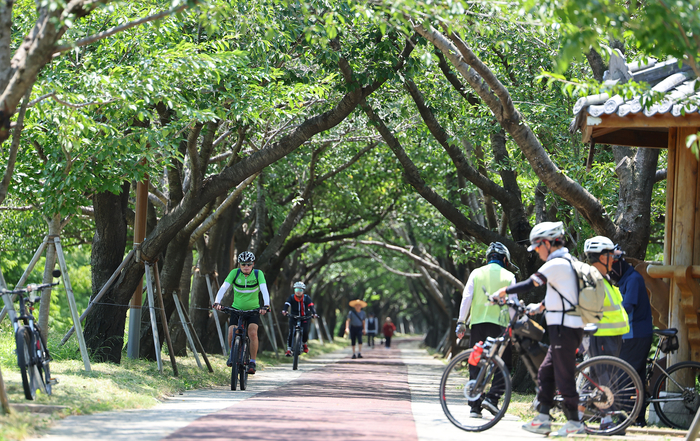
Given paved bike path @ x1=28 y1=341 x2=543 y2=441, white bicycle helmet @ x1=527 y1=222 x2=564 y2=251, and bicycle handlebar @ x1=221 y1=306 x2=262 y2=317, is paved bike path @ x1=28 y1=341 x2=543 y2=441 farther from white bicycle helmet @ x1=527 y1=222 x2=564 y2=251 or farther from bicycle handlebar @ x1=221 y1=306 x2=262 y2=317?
white bicycle helmet @ x1=527 y1=222 x2=564 y2=251

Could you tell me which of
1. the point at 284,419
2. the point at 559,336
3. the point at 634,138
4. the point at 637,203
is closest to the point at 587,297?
the point at 559,336

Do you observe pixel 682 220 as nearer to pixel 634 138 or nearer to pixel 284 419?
pixel 634 138

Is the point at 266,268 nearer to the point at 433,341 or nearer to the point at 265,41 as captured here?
the point at 265,41

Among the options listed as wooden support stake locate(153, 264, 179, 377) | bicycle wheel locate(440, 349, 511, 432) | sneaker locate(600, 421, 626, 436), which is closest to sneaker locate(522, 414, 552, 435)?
bicycle wheel locate(440, 349, 511, 432)

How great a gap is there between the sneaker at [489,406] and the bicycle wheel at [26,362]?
13.9 ft

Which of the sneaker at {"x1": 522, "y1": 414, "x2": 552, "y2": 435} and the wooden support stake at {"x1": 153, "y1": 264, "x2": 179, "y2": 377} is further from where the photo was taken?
the wooden support stake at {"x1": 153, "y1": 264, "x2": 179, "y2": 377}

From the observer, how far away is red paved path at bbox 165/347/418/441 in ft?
21.1

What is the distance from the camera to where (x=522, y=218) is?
14.2 meters

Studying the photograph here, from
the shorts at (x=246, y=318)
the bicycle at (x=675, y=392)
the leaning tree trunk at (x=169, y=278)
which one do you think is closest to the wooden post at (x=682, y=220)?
the bicycle at (x=675, y=392)

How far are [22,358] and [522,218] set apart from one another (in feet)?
30.4

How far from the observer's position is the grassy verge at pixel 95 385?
6.59 metres

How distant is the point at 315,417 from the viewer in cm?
775

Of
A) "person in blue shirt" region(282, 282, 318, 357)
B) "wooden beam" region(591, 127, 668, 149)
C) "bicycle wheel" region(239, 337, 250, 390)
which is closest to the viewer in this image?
"wooden beam" region(591, 127, 668, 149)

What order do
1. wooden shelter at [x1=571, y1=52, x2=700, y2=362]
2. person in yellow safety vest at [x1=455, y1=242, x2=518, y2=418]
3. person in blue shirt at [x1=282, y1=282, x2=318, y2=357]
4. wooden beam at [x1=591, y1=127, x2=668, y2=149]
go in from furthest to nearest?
1. person in blue shirt at [x1=282, y1=282, x2=318, y2=357]
2. wooden beam at [x1=591, y1=127, x2=668, y2=149]
3. person in yellow safety vest at [x1=455, y1=242, x2=518, y2=418]
4. wooden shelter at [x1=571, y1=52, x2=700, y2=362]
